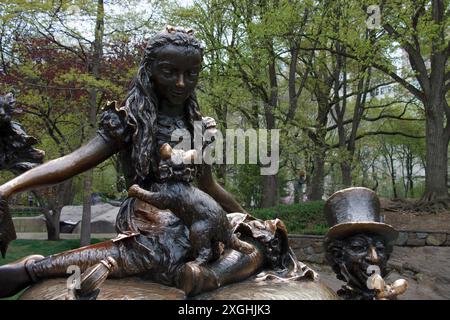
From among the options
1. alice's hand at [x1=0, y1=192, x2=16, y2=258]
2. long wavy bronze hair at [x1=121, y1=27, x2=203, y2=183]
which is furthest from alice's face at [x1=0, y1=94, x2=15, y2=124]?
long wavy bronze hair at [x1=121, y1=27, x2=203, y2=183]

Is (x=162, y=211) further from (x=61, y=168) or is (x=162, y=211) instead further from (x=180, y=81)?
(x=180, y=81)

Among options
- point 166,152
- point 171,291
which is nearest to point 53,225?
point 171,291

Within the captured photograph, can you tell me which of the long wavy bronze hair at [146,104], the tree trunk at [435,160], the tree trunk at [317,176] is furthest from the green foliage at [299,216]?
the long wavy bronze hair at [146,104]

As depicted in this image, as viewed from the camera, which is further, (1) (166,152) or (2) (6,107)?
(2) (6,107)

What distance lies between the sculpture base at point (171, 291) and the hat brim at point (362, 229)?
10.7 inches

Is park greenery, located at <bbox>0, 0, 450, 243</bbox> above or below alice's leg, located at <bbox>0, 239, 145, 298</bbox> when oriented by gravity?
above

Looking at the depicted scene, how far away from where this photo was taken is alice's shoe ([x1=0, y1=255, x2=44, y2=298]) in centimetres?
217

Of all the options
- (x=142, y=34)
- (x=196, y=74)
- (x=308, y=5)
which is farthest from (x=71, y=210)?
(x=196, y=74)

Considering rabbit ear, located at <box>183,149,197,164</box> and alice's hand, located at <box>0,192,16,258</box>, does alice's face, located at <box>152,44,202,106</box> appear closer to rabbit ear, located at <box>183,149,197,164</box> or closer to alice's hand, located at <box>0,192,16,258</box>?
rabbit ear, located at <box>183,149,197,164</box>

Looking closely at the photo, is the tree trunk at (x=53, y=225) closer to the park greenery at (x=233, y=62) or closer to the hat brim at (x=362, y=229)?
the park greenery at (x=233, y=62)

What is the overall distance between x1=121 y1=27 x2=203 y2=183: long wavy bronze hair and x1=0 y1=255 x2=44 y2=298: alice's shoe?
694 mm

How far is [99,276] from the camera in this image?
197 centimetres

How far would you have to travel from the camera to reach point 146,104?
2.59 m

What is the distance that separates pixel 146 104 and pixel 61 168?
1.80 ft
